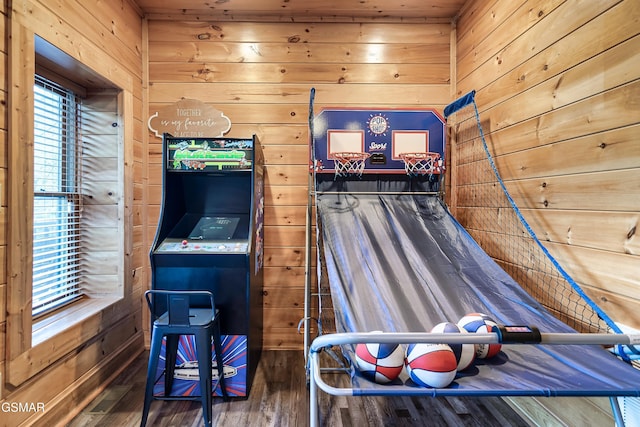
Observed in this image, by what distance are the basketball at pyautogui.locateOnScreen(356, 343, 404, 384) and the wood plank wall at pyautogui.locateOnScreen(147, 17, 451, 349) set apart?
1670mm

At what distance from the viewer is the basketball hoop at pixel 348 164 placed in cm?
248

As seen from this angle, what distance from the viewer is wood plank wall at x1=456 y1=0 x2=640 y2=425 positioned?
4.17ft

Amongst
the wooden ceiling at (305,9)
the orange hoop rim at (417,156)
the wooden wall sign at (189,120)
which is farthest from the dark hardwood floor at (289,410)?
the wooden ceiling at (305,9)

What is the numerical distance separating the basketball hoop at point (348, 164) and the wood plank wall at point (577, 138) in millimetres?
973

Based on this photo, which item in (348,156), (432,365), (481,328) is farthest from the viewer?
(348,156)

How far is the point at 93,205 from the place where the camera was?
2.30 metres

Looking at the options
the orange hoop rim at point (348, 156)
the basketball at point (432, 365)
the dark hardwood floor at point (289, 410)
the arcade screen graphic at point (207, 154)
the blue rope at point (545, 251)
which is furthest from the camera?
the orange hoop rim at point (348, 156)

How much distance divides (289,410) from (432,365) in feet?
3.98

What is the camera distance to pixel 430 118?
256 centimetres

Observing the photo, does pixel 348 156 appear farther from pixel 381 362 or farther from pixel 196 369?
pixel 196 369

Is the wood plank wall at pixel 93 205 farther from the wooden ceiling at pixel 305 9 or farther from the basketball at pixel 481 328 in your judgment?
the basketball at pixel 481 328

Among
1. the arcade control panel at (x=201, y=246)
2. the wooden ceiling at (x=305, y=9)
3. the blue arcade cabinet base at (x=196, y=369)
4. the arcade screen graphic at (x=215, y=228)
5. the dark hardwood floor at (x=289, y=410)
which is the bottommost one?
the dark hardwood floor at (x=289, y=410)

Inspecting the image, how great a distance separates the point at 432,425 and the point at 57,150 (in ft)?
9.76

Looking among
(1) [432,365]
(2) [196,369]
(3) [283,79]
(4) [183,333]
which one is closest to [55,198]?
(4) [183,333]
